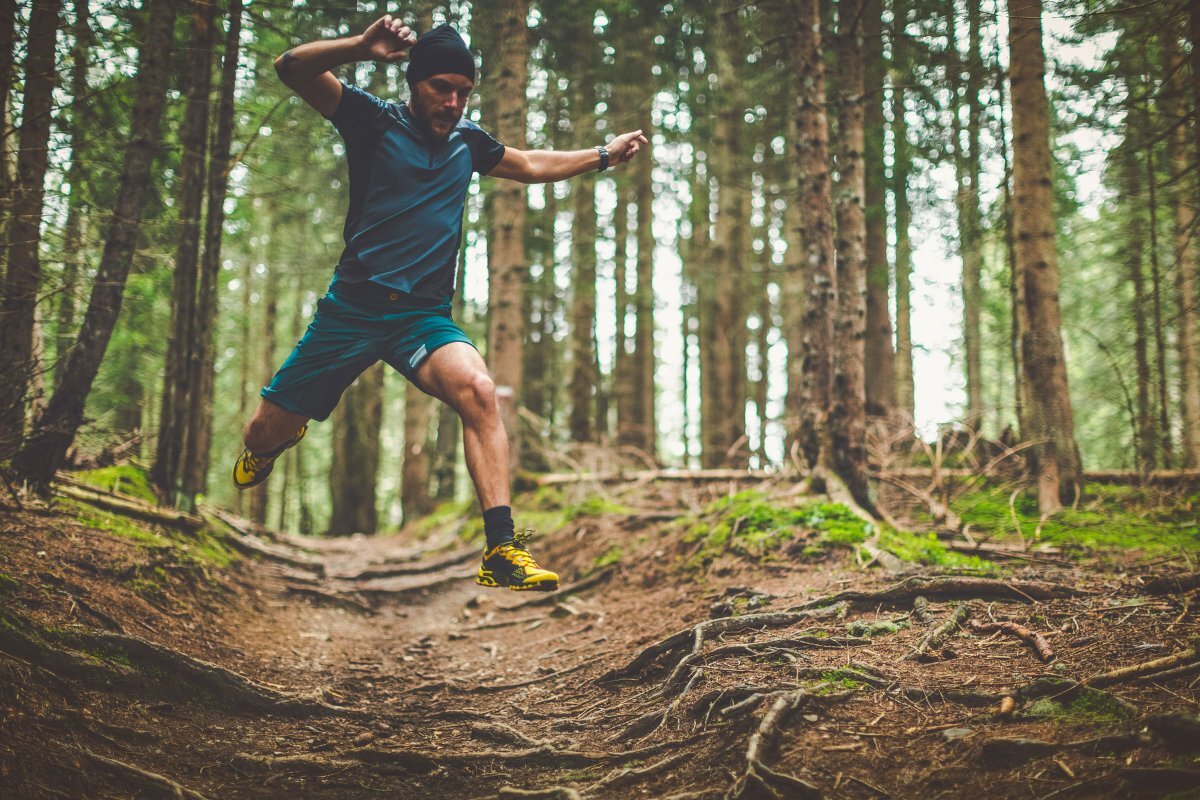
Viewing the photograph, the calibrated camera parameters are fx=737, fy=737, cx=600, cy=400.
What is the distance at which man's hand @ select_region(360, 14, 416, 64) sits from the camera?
3.52 m

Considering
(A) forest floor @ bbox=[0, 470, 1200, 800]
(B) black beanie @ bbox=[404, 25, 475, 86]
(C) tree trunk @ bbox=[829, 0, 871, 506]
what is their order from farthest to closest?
(C) tree trunk @ bbox=[829, 0, 871, 506]
(B) black beanie @ bbox=[404, 25, 475, 86]
(A) forest floor @ bbox=[0, 470, 1200, 800]

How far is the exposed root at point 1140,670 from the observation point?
2893 millimetres

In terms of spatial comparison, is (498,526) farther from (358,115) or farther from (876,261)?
(876,261)

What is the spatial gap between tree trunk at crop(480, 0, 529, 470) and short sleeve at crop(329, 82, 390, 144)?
584 centimetres

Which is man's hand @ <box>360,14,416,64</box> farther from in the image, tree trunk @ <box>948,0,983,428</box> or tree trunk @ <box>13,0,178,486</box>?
tree trunk @ <box>948,0,983,428</box>

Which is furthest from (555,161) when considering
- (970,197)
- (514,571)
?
(970,197)

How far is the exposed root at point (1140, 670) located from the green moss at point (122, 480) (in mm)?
7270

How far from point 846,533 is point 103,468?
23.1ft

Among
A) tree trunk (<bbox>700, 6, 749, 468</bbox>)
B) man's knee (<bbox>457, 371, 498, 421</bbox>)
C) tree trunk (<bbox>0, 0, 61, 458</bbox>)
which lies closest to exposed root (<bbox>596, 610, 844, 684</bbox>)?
man's knee (<bbox>457, 371, 498, 421</bbox>)

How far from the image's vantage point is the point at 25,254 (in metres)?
5.97

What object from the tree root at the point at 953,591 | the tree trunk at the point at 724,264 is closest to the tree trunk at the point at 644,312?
the tree trunk at the point at 724,264

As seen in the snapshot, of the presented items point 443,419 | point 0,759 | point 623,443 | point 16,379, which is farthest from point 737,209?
point 0,759

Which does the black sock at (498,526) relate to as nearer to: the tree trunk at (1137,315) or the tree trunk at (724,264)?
the tree trunk at (1137,315)

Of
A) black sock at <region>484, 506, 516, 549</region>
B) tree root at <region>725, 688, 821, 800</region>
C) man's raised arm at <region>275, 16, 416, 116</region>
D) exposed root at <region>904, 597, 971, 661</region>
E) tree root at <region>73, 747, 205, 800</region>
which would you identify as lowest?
tree root at <region>73, 747, 205, 800</region>
